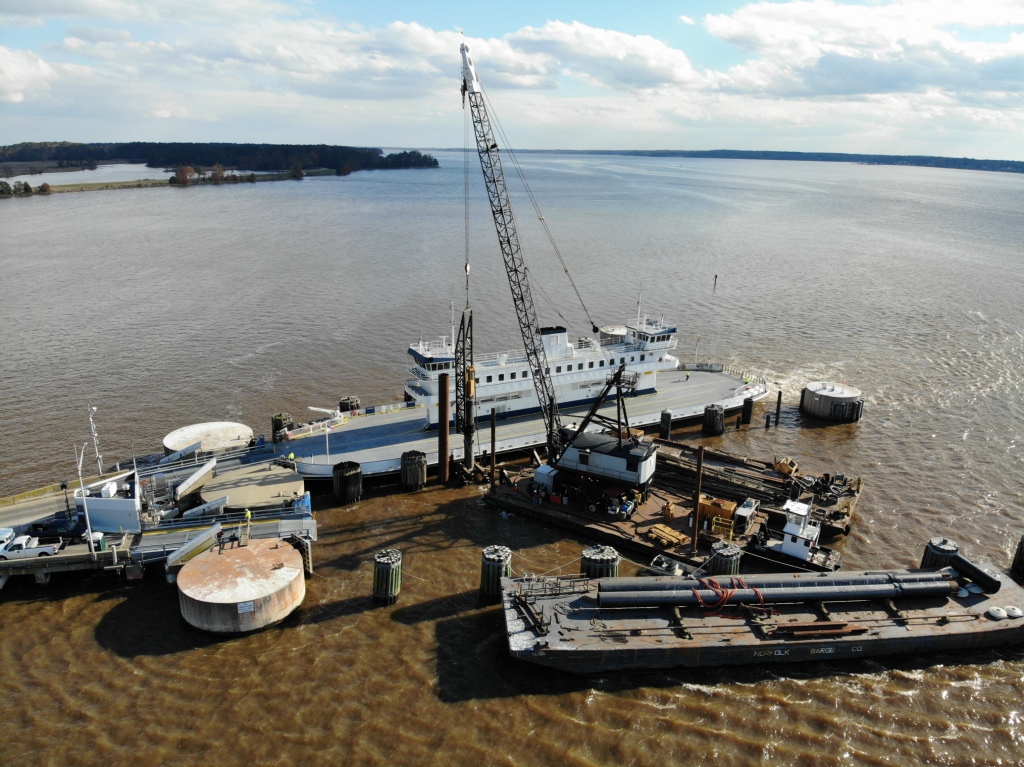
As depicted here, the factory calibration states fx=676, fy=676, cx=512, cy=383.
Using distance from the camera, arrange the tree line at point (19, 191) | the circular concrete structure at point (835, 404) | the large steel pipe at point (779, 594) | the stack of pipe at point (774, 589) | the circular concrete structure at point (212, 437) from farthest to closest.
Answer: the tree line at point (19, 191)
the circular concrete structure at point (835, 404)
the circular concrete structure at point (212, 437)
the stack of pipe at point (774, 589)
the large steel pipe at point (779, 594)

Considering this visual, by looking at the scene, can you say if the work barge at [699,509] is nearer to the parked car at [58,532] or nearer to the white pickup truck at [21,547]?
the parked car at [58,532]

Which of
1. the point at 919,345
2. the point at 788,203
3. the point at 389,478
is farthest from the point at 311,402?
the point at 788,203

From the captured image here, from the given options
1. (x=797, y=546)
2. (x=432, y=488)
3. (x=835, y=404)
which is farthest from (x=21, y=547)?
(x=835, y=404)

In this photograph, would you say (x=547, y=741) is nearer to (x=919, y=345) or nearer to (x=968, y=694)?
(x=968, y=694)

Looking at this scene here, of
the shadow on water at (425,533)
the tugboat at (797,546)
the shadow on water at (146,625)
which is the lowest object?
the shadow on water at (146,625)

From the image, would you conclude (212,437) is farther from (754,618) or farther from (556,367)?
(754,618)

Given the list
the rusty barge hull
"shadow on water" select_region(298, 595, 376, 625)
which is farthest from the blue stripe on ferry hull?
the rusty barge hull

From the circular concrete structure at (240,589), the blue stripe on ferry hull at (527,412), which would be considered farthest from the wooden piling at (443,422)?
Answer: the circular concrete structure at (240,589)
